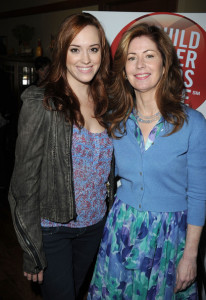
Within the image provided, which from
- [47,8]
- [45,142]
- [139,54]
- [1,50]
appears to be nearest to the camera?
[45,142]

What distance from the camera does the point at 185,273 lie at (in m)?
1.38

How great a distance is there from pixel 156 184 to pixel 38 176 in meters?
0.56

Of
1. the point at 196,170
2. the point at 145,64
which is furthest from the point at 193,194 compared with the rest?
the point at 145,64

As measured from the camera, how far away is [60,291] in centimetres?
151

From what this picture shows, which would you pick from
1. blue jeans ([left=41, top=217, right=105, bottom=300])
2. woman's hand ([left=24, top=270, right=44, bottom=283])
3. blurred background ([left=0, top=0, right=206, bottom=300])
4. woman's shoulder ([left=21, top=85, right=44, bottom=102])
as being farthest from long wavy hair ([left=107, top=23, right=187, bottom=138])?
blurred background ([left=0, top=0, right=206, bottom=300])

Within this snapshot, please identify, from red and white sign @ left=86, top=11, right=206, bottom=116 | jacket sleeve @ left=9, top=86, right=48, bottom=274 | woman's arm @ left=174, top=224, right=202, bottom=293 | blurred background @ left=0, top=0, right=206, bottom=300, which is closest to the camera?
jacket sleeve @ left=9, top=86, right=48, bottom=274

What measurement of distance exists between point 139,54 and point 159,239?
2.99 feet

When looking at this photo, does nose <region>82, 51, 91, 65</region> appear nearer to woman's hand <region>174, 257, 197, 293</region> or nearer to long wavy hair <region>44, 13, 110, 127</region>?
long wavy hair <region>44, 13, 110, 127</region>

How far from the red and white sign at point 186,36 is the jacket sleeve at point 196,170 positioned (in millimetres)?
445

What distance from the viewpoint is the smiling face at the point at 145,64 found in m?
1.40

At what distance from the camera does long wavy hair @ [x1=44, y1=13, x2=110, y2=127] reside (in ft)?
4.46

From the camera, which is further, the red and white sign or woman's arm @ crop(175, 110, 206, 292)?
the red and white sign

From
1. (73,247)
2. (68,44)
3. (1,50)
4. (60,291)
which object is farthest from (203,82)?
(1,50)

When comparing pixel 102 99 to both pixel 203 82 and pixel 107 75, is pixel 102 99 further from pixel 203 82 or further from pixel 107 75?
pixel 203 82
